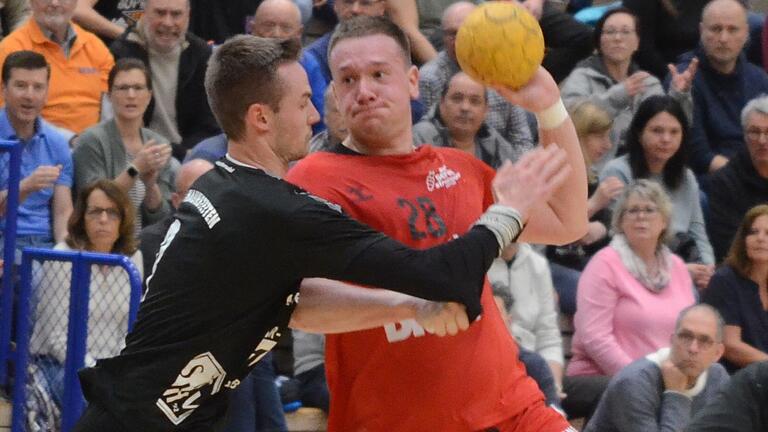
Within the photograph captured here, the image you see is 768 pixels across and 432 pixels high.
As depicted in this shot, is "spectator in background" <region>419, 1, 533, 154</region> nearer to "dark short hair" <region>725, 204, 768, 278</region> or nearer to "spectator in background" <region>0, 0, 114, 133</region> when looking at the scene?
"dark short hair" <region>725, 204, 768, 278</region>

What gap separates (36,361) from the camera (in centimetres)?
733

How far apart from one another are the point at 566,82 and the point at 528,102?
19.3 feet

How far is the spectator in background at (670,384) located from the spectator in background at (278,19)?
338cm

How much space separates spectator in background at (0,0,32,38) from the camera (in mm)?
9844

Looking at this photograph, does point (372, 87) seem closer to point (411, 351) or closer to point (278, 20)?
point (411, 351)

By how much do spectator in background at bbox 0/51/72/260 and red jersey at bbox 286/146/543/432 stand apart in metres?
3.97

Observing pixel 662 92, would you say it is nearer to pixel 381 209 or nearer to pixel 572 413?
pixel 572 413

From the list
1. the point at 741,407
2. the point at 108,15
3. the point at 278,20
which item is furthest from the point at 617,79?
the point at 741,407

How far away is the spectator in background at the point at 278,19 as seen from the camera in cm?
952

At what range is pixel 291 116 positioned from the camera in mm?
4199

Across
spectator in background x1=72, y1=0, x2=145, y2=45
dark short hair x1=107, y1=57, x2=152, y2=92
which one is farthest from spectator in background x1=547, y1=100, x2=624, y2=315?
spectator in background x1=72, y1=0, x2=145, y2=45

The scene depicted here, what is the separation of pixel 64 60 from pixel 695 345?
14.4 ft

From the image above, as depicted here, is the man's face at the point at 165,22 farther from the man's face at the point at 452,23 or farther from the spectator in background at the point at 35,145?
the man's face at the point at 452,23

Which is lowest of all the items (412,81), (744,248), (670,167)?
(744,248)
